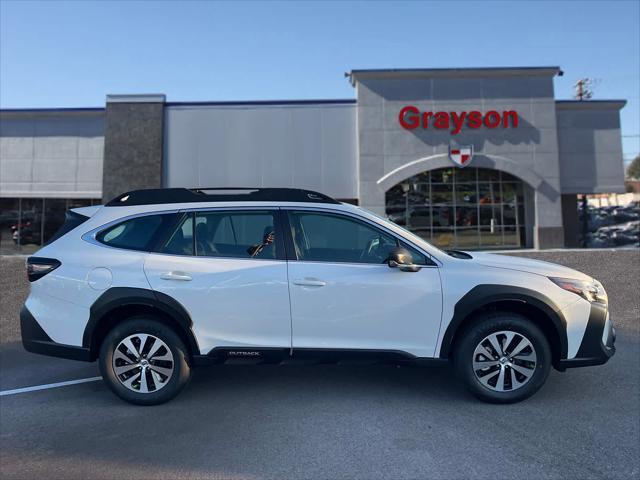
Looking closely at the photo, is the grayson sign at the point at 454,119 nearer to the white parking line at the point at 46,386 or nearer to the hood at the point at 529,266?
the hood at the point at 529,266

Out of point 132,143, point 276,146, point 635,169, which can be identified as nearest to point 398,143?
point 276,146

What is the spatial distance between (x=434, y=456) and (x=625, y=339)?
4523 mm

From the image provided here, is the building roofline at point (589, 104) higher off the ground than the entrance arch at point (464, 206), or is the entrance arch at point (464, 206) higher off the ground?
the building roofline at point (589, 104)

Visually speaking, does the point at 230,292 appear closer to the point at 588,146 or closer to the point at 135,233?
the point at 135,233

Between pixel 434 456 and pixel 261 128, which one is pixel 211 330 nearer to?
pixel 434 456

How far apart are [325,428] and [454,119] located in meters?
15.8

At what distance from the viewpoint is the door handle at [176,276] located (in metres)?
4.10

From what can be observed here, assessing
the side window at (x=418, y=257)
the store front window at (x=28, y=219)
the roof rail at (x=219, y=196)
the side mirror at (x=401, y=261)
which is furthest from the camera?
the store front window at (x=28, y=219)

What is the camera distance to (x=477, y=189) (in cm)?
1839

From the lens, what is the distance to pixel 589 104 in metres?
18.2

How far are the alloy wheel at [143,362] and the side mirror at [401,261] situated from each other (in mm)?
2062

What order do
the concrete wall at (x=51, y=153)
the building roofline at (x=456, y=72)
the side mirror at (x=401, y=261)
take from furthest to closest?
the concrete wall at (x=51, y=153) < the building roofline at (x=456, y=72) < the side mirror at (x=401, y=261)

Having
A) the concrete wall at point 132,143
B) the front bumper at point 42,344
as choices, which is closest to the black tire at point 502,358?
the front bumper at point 42,344

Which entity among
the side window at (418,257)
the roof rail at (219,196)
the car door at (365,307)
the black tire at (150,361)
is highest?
the roof rail at (219,196)
